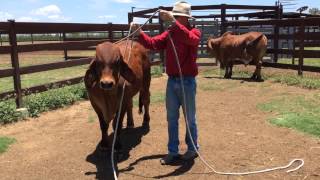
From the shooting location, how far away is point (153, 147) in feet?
20.9

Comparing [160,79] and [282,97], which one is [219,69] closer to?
[160,79]

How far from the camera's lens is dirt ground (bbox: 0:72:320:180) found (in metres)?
5.41

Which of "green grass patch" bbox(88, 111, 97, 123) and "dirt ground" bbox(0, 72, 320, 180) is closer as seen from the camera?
"dirt ground" bbox(0, 72, 320, 180)

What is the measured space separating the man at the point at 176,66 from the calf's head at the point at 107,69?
0.42 m

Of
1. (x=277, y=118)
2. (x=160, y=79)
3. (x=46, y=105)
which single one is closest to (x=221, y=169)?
(x=277, y=118)

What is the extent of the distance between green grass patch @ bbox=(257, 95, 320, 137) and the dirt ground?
22 centimetres

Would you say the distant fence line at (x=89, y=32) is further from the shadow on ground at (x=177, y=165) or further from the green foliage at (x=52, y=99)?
the shadow on ground at (x=177, y=165)

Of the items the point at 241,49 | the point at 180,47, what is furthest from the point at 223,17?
the point at 180,47

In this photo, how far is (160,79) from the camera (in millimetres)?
13859

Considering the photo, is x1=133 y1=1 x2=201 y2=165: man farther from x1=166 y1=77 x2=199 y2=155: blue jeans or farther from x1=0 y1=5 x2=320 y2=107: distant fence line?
x1=0 y1=5 x2=320 y2=107: distant fence line

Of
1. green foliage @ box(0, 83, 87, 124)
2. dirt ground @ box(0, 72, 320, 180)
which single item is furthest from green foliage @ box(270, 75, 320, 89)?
green foliage @ box(0, 83, 87, 124)

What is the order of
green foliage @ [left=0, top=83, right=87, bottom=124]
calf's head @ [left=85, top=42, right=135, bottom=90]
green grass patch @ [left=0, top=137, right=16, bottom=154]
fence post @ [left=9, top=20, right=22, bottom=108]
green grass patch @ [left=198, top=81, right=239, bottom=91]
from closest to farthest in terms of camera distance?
calf's head @ [left=85, top=42, right=135, bottom=90] < green grass patch @ [left=0, top=137, right=16, bottom=154] < green foliage @ [left=0, top=83, right=87, bottom=124] < fence post @ [left=9, top=20, right=22, bottom=108] < green grass patch @ [left=198, top=81, right=239, bottom=91]

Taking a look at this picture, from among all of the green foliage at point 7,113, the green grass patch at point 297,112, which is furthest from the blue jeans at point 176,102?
the green foliage at point 7,113

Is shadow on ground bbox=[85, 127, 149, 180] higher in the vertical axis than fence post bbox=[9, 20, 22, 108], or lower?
lower
